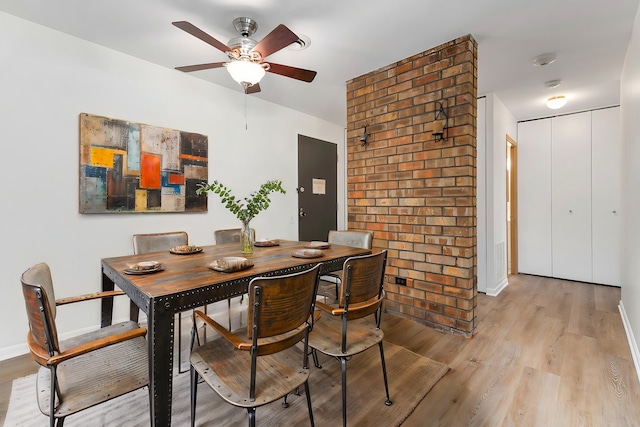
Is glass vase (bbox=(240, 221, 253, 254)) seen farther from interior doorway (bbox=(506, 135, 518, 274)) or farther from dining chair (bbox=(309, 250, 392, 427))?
interior doorway (bbox=(506, 135, 518, 274))

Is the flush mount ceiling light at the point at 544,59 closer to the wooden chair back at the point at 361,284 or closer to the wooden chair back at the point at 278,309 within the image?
the wooden chair back at the point at 361,284

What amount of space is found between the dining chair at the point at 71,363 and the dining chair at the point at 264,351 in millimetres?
269

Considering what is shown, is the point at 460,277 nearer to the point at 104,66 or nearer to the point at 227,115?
the point at 227,115

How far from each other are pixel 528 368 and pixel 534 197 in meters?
3.47

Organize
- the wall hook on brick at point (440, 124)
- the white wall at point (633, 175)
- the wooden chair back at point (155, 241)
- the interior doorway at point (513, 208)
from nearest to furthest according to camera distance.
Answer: the white wall at point (633, 175)
the wooden chair back at point (155, 241)
the wall hook on brick at point (440, 124)
the interior doorway at point (513, 208)

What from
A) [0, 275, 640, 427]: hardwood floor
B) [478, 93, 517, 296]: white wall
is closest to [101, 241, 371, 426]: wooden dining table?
[0, 275, 640, 427]: hardwood floor

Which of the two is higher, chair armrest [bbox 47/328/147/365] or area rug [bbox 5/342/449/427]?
chair armrest [bbox 47/328/147/365]

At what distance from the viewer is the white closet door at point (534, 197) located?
4.49 m

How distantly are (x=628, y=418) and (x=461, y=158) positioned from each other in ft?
6.06

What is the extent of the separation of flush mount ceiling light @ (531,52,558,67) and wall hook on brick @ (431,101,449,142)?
1119mm

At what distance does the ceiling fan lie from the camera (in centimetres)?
175

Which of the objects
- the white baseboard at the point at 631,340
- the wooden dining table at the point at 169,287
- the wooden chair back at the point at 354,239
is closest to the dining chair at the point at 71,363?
the wooden dining table at the point at 169,287

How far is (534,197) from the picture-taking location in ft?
15.1

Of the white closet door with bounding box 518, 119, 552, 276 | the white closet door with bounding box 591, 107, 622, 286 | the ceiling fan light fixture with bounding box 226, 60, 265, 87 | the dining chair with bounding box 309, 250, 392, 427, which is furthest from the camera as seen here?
the white closet door with bounding box 518, 119, 552, 276
